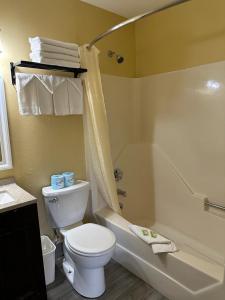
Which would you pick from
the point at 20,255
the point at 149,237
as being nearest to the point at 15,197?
the point at 20,255

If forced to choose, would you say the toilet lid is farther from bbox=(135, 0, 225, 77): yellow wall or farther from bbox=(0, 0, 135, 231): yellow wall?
bbox=(135, 0, 225, 77): yellow wall

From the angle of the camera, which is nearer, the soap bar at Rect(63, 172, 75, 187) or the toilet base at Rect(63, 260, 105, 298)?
the toilet base at Rect(63, 260, 105, 298)

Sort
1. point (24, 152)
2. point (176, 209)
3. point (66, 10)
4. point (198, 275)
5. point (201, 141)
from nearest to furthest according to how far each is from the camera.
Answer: point (198, 275)
point (24, 152)
point (66, 10)
point (201, 141)
point (176, 209)

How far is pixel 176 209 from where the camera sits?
2363mm

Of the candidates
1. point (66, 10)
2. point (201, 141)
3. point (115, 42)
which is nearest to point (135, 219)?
point (201, 141)

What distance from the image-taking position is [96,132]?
2006mm

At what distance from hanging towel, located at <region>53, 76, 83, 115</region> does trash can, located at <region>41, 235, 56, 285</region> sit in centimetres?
110

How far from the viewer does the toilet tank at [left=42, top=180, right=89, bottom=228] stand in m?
1.82

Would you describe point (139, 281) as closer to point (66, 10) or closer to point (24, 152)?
point (24, 152)

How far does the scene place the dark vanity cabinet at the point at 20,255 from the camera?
1.35m

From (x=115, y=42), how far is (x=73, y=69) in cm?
79

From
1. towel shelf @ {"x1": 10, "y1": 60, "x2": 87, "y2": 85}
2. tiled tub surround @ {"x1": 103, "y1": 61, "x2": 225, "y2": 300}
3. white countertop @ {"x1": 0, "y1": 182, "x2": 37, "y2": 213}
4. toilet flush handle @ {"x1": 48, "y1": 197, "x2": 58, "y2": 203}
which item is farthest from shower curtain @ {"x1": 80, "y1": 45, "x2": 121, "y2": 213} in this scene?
white countertop @ {"x1": 0, "y1": 182, "x2": 37, "y2": 213}

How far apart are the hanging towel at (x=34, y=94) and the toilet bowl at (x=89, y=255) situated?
989mm

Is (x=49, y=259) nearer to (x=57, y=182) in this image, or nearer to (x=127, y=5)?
(x=57, y=182)
